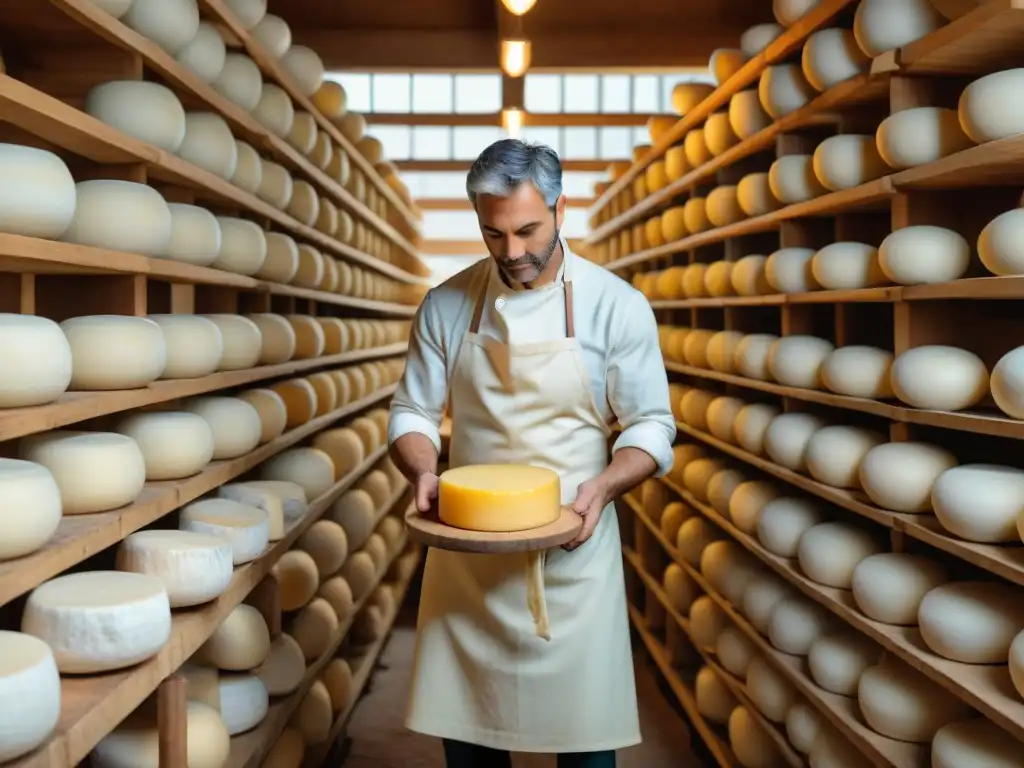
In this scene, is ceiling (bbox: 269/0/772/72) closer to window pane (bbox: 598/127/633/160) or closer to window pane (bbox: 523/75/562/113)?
window pane (bbox: 523/75/562/113)

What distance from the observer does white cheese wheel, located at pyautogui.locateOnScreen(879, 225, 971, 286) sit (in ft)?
6.88

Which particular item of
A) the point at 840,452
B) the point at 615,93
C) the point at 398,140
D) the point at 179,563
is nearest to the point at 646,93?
the point at 615,93

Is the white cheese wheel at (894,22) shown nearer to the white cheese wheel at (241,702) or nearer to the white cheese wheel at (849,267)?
the white cheese wheel at (849,267)

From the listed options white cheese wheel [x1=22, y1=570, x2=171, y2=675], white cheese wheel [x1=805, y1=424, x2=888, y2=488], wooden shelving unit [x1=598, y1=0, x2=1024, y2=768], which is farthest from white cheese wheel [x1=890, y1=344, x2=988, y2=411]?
white cheese wheel [x1=22, y1=570, x2=171, y2=675]

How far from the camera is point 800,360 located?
2660 mm

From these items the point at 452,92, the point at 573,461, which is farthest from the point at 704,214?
the point at 452,92

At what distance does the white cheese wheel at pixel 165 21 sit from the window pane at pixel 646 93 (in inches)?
226

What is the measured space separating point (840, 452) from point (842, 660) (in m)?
0.48

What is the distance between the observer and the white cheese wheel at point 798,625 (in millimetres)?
2590

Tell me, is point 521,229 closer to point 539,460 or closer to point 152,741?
point 539,460

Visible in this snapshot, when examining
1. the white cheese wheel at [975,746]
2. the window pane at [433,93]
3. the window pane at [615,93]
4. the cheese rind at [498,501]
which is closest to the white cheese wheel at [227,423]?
the cheese rind at [498,501]

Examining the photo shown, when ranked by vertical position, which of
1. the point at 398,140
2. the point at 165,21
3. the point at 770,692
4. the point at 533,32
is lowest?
the point at 770,692

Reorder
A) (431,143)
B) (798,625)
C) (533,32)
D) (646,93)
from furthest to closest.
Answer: (431,143), (646,93), (533,32), (798,625)

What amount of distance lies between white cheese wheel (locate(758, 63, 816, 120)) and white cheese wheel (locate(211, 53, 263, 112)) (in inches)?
54.4
